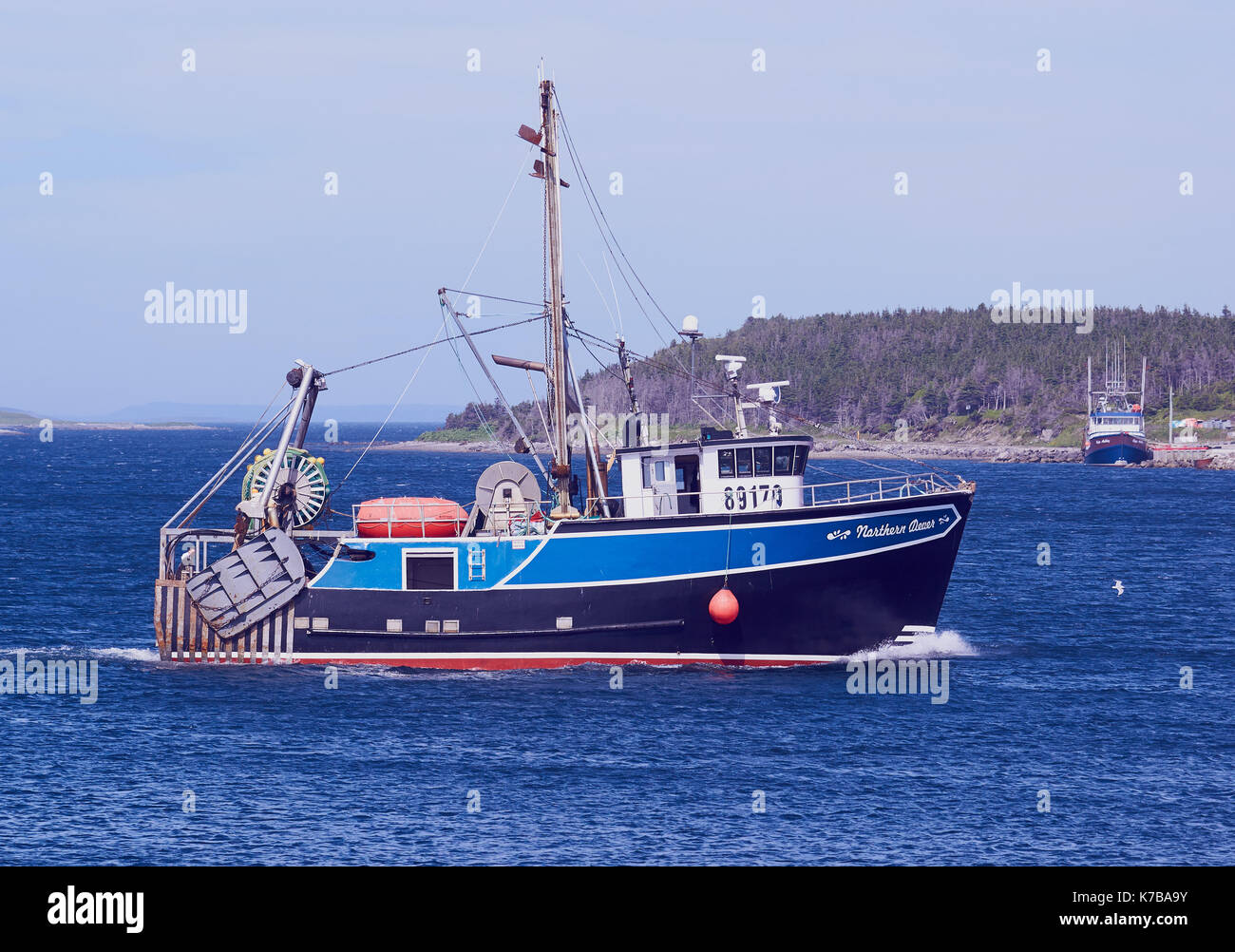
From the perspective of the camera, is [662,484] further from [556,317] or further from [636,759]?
[636,759]

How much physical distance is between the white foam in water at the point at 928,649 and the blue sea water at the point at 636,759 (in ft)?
0.93

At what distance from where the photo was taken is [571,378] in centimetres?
4162

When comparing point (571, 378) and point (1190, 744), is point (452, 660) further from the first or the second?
point (1190, 744)

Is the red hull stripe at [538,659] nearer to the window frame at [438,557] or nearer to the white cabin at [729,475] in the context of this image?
the window frame at [438,557]

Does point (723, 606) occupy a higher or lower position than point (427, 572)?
lower

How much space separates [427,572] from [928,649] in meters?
16.0

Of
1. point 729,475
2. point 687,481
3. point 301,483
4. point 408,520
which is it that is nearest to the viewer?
point 729,475

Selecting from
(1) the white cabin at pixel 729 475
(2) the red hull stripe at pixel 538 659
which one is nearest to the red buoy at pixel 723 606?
(2) the red hull stripe at pixel 538 659

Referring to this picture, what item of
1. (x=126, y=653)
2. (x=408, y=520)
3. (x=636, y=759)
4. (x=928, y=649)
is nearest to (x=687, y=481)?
(x=408, y=520)

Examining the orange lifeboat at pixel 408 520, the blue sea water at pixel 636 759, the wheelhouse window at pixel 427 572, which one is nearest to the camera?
the blue sea water at pixel 636 759

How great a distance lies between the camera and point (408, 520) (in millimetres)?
38594

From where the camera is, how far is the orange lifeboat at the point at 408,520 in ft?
126

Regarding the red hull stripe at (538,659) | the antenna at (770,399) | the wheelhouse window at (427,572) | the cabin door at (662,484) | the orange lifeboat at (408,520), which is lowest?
the red hull stripe at (538,659)

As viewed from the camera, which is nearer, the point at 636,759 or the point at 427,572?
the point at 636,759
